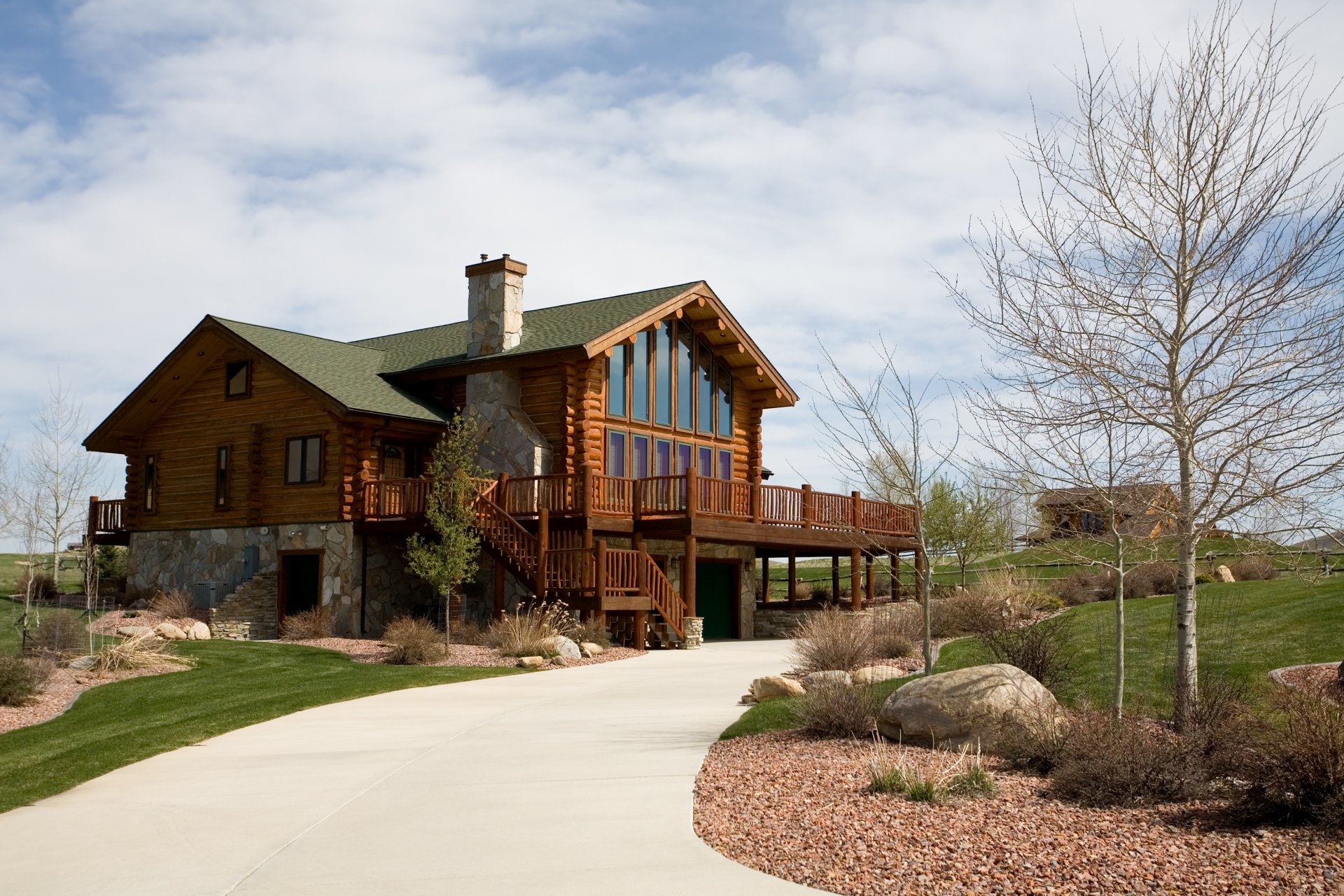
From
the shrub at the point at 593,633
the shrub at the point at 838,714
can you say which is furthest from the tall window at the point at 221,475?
the shrub at the point at 838,714

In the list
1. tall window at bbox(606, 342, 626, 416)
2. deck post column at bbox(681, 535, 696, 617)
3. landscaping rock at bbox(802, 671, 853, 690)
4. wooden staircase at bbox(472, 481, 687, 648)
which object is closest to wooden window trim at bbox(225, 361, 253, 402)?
wooden staircase at bbox(472, 481, 687, 648)

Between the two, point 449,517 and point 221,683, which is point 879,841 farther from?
point 449,517

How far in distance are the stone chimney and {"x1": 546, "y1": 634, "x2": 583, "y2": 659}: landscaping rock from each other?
30.8ft

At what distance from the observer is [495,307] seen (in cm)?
2852

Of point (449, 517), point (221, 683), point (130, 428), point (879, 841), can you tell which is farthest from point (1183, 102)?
point (130, 428)

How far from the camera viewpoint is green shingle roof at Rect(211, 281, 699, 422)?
89.9ft

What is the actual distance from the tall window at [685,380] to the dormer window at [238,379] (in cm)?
1085

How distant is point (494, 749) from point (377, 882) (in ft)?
14.7

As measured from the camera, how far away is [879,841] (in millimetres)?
7270

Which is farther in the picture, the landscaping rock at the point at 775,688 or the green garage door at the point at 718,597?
the green garage door at the point at 718,597

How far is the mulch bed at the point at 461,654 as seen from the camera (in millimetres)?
20172

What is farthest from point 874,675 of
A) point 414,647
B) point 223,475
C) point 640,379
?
point 223,475

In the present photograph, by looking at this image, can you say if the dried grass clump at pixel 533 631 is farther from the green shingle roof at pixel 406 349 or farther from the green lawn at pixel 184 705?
the green shingle roof at pixel 406 349

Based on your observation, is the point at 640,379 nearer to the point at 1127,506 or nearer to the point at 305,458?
the point at 305,458
